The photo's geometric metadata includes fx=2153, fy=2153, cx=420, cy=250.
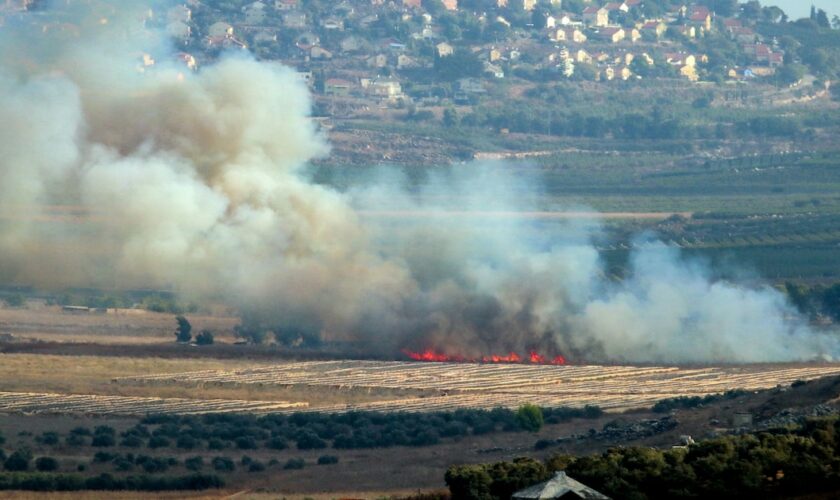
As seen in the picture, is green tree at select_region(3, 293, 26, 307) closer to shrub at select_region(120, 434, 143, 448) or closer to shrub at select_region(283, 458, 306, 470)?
shrub at select_region(120, 434, 143, 448)

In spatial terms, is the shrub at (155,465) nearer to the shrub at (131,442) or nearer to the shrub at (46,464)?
the shrub at (46,464)

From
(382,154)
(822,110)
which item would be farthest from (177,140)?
(822,110)

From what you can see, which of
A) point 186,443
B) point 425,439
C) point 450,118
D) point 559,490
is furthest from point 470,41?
point 559,490

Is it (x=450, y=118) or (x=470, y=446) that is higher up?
(x=450, y=118)

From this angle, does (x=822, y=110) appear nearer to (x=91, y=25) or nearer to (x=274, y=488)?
(x=91, y=25)

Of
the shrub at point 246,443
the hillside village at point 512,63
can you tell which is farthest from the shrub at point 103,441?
the hillside village at point 512,63

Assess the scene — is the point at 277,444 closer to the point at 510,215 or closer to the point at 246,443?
the point at 246,443
